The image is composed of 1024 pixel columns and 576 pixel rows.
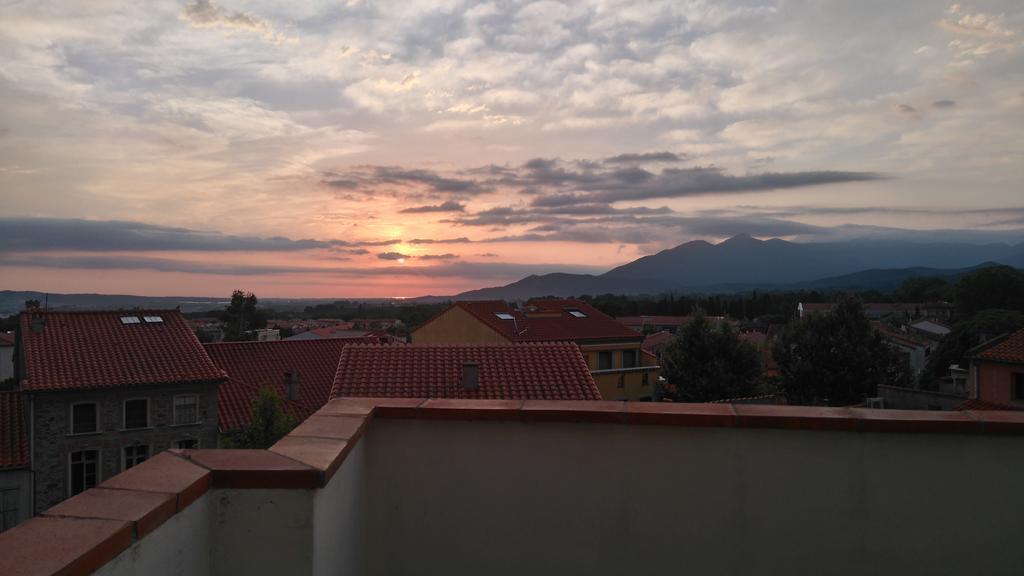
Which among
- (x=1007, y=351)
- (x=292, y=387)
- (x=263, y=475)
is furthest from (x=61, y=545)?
(x=292, y=387)

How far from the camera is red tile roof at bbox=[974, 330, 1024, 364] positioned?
19.1 metres

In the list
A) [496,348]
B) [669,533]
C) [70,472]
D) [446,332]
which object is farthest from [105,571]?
[446,332]

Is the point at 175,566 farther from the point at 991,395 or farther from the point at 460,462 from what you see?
the point at 991,395

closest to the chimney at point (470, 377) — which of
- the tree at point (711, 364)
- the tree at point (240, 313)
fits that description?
the tree at point (711, 364)

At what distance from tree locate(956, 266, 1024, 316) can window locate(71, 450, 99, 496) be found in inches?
2759

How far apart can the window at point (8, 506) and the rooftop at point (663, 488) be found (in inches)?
860

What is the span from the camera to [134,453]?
21391 mm

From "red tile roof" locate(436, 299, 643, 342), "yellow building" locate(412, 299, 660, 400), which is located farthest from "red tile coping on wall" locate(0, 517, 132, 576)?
"red tile roof" locate(436, 299, 643, 342)

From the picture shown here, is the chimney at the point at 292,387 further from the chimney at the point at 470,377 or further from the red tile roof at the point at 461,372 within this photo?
the chimney at the point at 470,377

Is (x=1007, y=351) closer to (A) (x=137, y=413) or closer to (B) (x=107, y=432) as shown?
(A) (x=137, y=413)

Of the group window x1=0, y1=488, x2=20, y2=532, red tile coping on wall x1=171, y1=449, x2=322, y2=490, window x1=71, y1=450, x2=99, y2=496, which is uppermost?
red tile coping on wall x1=171, y1=449, x2=322, y2=490

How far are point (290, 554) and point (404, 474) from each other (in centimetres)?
90

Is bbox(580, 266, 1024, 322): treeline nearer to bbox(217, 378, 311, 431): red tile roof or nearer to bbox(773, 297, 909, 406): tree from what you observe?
bbox(773, 297, 909, 406): tree

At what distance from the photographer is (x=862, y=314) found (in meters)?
24.1
